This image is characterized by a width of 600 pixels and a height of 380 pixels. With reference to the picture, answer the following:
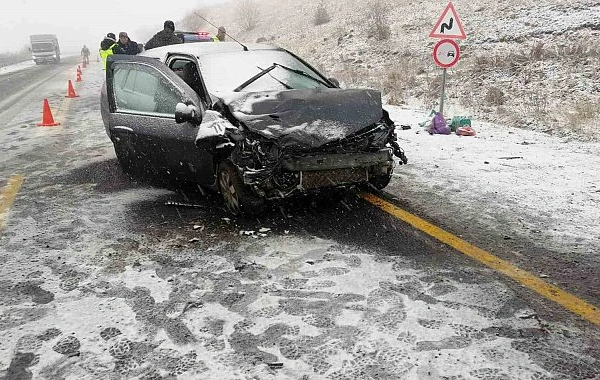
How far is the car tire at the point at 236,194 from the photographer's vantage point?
4590mm

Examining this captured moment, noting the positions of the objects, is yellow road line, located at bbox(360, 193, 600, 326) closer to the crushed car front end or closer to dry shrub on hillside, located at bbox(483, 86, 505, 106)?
the crushed car front end

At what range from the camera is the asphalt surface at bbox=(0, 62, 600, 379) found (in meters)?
2.63

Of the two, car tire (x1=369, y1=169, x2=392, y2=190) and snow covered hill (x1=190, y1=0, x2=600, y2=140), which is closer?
car tire (x1=369, y1=169, x2=392, y2=190)

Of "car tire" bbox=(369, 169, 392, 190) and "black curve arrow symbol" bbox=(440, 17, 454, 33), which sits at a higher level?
"black curve arrow symbol" bbox=(440, 17, 454, 33)

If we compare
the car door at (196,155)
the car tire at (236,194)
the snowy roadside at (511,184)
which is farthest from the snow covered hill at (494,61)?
the car door at (196,155)

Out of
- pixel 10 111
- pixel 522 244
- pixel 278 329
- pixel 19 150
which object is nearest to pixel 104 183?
pixel 19 150

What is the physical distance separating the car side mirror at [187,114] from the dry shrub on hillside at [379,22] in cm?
1671

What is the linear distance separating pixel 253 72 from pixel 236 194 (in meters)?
→ 1.49

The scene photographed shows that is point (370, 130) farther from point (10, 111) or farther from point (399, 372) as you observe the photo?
point (10, 111)

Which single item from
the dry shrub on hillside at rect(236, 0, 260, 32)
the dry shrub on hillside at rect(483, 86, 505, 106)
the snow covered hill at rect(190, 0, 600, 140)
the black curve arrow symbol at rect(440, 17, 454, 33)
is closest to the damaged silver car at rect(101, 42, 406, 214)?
the black curve arrow symbol at rect(440, 17, 454, 33)

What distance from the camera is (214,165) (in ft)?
16.0

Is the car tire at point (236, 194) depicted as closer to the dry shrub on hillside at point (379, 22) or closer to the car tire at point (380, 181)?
the car tire at point (380, 181)

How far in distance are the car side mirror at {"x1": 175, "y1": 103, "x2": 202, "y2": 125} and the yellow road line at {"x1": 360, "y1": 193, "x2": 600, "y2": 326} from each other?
1.89 m

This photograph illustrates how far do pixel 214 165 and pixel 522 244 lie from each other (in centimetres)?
279
